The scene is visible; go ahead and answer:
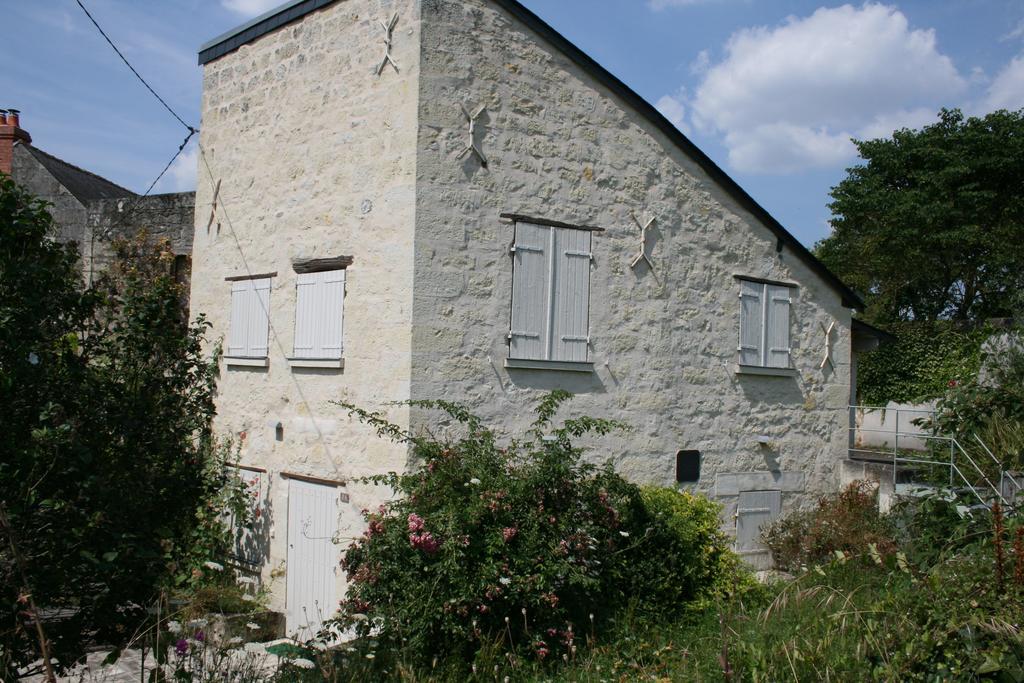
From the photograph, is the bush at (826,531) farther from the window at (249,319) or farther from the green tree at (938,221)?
the green tree at (938,221)

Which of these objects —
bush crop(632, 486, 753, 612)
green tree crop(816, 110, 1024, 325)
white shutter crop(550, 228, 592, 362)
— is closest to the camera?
bush crop(632, 486, 753, 612)

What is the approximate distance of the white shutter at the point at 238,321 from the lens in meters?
9.91

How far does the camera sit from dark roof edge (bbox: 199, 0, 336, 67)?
927 cm

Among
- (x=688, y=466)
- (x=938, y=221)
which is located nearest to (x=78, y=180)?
(x=688, y=466)

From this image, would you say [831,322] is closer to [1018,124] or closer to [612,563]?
[612,563]

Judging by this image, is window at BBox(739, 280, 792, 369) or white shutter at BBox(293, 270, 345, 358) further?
window at BBox(739, 280, 792, 369)

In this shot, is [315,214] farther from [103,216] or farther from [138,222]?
[103,216]

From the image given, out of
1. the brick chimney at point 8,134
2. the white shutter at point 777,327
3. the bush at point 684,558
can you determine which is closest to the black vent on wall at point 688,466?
the bush at point 684,558

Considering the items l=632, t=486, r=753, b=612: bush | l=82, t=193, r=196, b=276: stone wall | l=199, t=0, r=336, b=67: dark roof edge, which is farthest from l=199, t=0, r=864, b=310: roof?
l=632, t=486, r=753, b=612: bush

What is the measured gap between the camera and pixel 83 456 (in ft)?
13.8

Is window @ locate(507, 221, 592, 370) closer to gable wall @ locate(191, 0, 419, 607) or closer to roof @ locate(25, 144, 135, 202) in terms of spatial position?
gable wall @ locate(191, 0, 419, 607)

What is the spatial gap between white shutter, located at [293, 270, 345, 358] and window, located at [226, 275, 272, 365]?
0.63 meters

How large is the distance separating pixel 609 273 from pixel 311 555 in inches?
167

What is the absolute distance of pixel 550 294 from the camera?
883 centimetres
